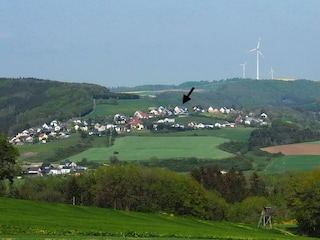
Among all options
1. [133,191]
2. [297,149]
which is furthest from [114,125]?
[133,191]

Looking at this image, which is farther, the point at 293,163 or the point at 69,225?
the point at 293,163

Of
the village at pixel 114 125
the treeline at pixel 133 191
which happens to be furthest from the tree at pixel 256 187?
the village at pixel 114 125

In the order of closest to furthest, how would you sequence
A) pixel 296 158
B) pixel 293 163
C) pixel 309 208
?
1. pixel 309 208
2. pixel 293 163
3. pixel 296 158

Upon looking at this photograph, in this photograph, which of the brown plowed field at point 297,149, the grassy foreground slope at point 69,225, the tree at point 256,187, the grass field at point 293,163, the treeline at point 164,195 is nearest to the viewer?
the grassy foreground slope at point 69,225

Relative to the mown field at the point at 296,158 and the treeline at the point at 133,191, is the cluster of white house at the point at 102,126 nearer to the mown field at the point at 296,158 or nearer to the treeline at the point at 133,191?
the mown field at the point at 296,158

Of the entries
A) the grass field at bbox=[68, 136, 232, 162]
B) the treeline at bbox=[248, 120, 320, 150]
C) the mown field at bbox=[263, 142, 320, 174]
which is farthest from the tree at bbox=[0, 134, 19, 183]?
the treeline at bbox=[248, 120, 320, 150]

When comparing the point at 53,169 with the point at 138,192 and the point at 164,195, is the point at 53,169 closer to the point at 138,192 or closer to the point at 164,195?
the point at 138,192
